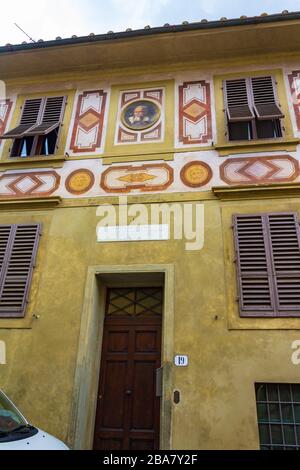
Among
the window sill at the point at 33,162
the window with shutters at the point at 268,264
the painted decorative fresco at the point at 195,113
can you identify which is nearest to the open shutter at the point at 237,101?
A: the painted decorative fresco at the point at 195,113

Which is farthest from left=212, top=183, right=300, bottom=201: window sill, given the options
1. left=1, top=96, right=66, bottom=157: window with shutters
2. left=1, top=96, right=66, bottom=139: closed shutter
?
left=1, top=96, right=66, bottom=139: closed shutter

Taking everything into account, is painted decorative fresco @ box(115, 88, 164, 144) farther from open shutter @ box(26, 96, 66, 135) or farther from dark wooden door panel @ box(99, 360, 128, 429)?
dark wooden door panel @ box(99, 360, 128, 429)

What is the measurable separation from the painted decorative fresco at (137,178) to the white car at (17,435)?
419 centimetres

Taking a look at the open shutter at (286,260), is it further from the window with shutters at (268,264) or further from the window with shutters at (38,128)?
the window with shutters at (38,128)

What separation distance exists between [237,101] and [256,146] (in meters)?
1.34

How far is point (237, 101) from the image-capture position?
755cm

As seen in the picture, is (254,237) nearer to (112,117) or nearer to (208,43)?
(112,117)

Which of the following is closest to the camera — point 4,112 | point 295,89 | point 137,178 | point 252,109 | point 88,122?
point 137,178

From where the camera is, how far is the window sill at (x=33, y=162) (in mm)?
7434

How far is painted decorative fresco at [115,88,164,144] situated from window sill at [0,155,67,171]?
1278 mm

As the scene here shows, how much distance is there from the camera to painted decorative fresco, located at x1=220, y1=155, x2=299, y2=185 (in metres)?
6.52

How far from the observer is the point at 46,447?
3.29 m

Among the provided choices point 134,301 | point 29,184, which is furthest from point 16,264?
point 134,301

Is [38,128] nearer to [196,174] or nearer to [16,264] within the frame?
[16,264]
